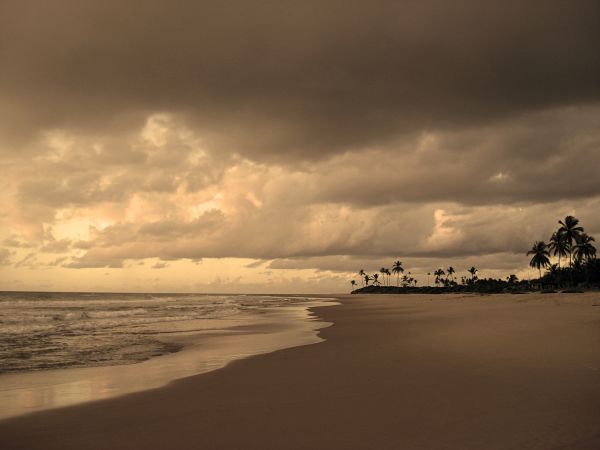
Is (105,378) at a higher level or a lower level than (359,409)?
lower

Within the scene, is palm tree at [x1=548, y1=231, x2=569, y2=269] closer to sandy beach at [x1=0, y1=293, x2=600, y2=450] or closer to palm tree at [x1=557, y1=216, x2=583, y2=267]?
palm tree at [x1=557, y1=216, x2=583, y2=267]

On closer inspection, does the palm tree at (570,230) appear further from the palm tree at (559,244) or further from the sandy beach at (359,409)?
the sandy beach at (359,409)

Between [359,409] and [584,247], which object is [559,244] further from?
[359,409]

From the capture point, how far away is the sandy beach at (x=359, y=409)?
5973mm

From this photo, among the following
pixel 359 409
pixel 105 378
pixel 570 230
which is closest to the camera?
pixel 359 409

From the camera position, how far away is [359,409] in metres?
7.37

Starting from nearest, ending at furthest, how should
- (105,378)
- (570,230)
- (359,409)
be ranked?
(359,409) < (105,378) < (570,230)

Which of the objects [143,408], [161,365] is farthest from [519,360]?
[161,365]

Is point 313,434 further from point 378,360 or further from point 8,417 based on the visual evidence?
point 378,360

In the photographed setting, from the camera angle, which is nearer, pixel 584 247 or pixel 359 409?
pixel 359 409

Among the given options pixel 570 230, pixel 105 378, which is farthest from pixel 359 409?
pixel 570 230

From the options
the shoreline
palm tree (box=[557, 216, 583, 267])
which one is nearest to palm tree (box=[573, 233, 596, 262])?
palm tree (box=[557, 216, 583, 267])

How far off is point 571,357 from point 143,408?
9.27 meters

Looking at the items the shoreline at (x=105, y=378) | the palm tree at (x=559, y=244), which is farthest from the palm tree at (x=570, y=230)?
the shoreline at (x=105, y=378)
